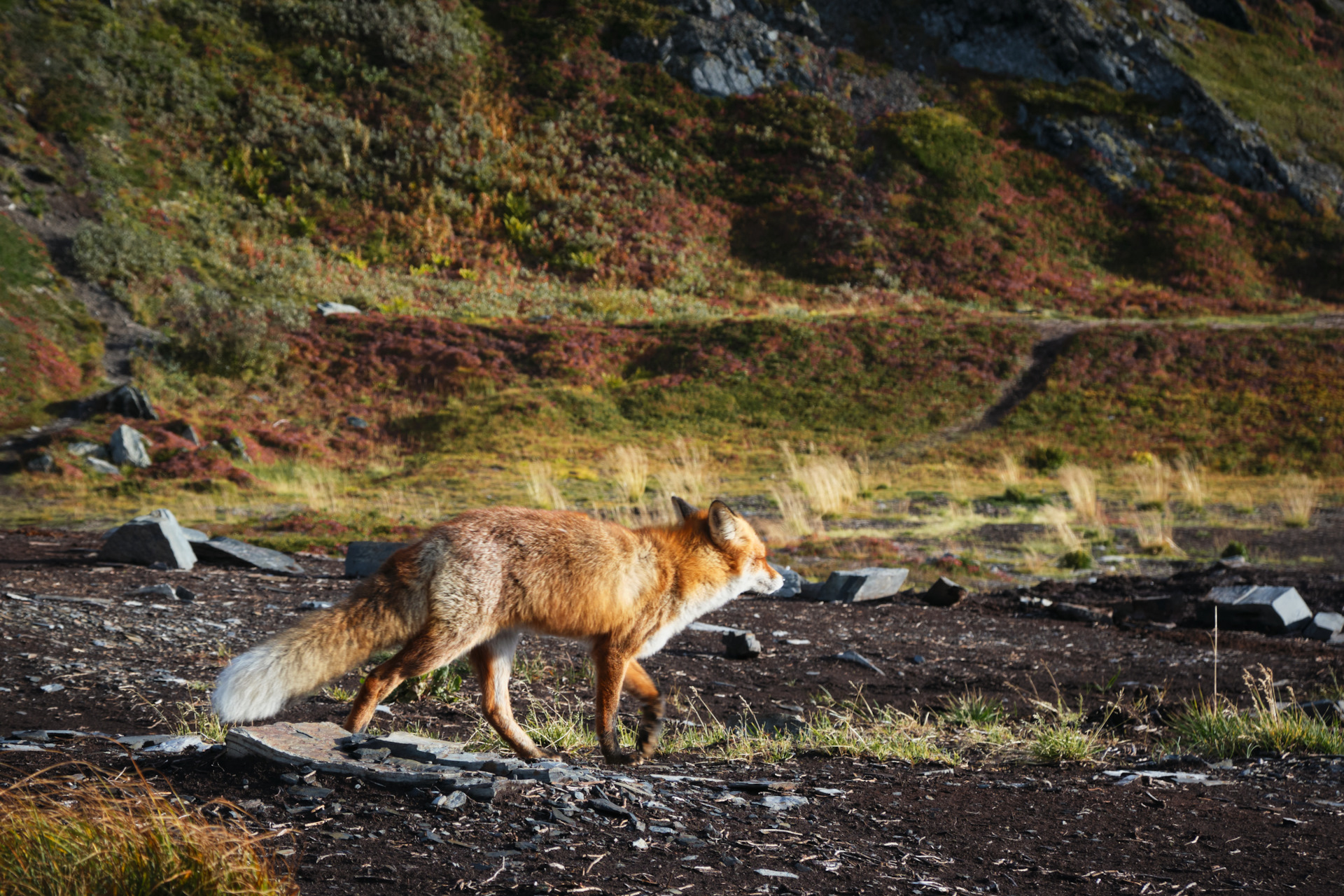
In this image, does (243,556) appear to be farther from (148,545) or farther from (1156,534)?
(1156,534)

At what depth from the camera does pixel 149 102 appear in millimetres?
40062

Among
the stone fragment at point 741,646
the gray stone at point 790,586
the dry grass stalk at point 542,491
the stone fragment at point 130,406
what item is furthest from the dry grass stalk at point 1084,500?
the stone fragment at point 130,406

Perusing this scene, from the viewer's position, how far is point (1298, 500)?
1828cm

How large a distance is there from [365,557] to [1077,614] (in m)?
8.14

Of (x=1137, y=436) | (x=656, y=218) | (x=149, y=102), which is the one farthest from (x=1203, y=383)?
(x=149, y=102)

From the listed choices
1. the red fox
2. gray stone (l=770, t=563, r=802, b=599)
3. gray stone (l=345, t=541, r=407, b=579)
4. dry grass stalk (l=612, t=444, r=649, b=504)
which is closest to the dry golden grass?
the red fox

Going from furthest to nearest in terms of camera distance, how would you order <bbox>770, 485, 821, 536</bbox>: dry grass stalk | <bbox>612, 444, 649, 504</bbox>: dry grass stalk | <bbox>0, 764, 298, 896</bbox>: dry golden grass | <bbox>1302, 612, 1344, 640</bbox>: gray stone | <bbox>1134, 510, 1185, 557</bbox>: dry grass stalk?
<bbox>612, 444, 649, 504</bbox>: dry grass stalk < <bbox>770, 485, 821, 536</bbox>: dry grass stalk < <bbox>1134, 510, 1185, 557</bbox>: dry grass stalk < <bbox>1302, 612, 1344, 640</bbox>: gray stone < <bbox>0, 764, 298, 896</bbox>: dry golden grass

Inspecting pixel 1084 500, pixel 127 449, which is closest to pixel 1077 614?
pixel 1084 500

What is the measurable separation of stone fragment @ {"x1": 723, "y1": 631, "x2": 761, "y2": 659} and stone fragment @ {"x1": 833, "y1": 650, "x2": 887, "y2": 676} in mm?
709

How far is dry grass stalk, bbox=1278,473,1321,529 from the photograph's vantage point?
1720 cm

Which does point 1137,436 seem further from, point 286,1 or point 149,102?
point 286,1

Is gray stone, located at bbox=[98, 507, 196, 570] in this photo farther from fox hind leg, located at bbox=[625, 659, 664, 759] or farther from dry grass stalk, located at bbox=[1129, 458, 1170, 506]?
dry grass stalk, located at bbox=[1129, 458, 1170, 506]

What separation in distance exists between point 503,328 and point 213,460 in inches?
560

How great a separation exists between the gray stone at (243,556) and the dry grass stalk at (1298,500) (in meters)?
17.5
